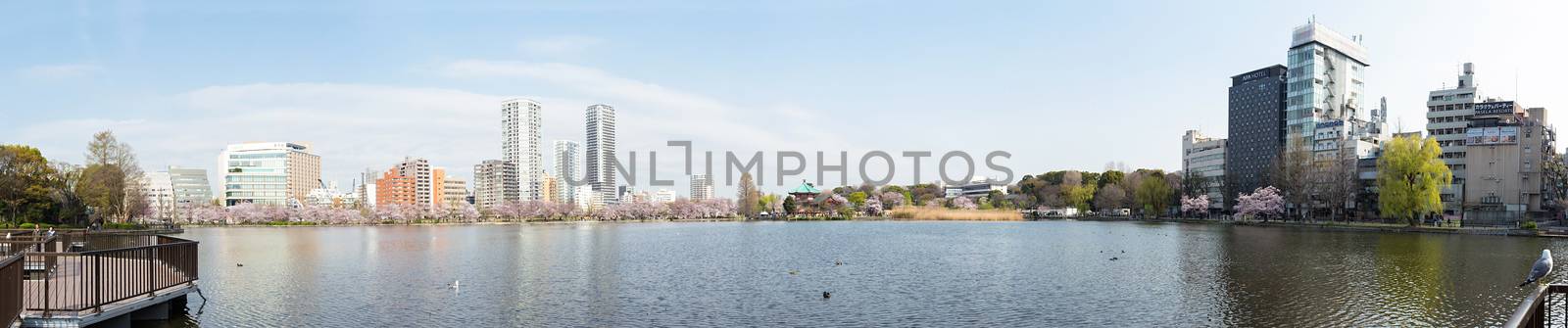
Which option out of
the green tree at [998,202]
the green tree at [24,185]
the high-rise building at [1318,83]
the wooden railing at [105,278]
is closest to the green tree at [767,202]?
the green tree at [998,202]

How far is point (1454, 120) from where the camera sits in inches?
3231

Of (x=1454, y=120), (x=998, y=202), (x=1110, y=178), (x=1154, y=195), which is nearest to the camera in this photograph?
(x=1454, y=120)

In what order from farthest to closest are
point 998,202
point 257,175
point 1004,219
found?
point 257,175
point 998,202
point 1004,219

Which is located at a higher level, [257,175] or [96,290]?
[257,175]

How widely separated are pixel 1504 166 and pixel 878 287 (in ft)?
252

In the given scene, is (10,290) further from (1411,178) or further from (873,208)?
(873,208)

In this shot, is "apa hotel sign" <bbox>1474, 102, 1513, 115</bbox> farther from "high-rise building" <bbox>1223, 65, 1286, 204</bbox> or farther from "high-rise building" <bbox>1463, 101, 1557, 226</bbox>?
"high-rise building" <bbox>1223, 65, 1286, 204</bbox>

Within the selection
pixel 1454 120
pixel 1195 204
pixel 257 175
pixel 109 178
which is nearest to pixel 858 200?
pixel 1195 204

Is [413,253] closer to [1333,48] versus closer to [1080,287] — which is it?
[1080,287]

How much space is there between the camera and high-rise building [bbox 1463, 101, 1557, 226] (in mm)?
71500

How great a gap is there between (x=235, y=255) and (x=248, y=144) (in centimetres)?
18777

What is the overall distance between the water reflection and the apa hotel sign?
40589mm

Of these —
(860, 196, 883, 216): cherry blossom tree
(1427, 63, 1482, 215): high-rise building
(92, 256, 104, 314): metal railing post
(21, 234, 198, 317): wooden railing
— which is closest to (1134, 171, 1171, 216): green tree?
(1427, 63, 1482, 215): high-rise building

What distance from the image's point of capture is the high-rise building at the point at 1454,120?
7869cm
